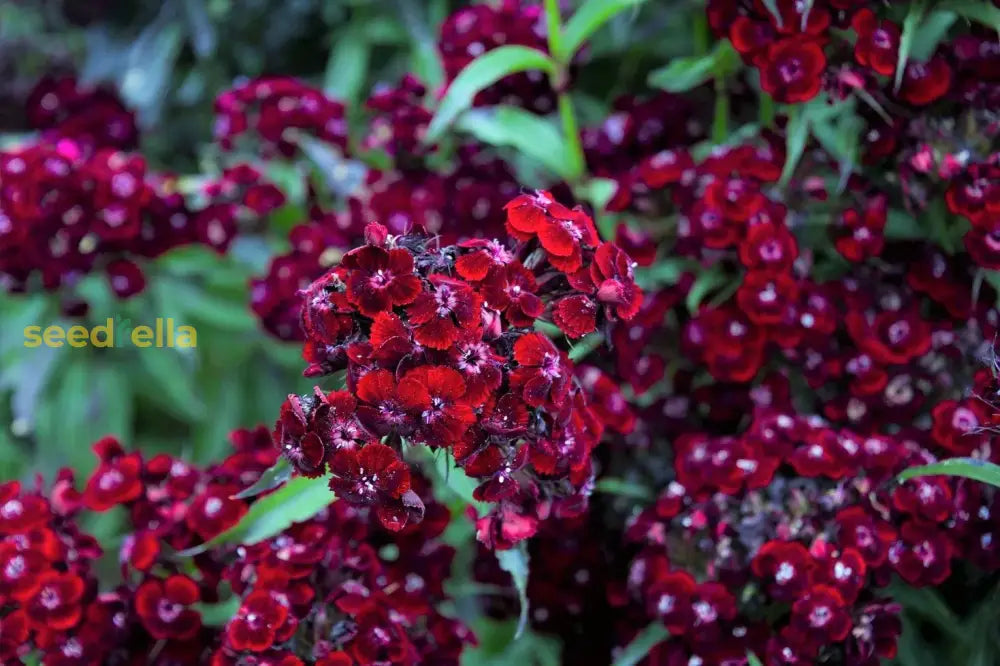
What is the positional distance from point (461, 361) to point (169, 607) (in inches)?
25.2

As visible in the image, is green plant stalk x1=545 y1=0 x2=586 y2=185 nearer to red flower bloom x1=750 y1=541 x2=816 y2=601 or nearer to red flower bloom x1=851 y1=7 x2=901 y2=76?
red flower bloom x1=851 y1=7 x2=901 y2=76

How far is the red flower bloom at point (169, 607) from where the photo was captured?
1.36 metres

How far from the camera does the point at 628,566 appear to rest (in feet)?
5.50

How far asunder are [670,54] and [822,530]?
1.45 m

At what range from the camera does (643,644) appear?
142 centimetres

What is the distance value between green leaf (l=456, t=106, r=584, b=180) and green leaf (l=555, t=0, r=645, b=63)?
0.47ft

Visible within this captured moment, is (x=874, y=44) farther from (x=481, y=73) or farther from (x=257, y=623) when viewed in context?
(x=257, y=623)

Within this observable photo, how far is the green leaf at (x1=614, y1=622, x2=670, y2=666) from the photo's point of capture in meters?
1.42

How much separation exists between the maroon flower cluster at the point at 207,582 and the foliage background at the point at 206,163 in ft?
1.33

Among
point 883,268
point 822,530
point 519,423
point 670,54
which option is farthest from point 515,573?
point 670,54

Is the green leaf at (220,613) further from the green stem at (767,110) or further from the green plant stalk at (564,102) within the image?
the green stem at (767,110)

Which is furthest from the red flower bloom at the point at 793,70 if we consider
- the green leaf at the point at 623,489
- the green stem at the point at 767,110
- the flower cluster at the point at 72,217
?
the flower cluster at the point at 72,217

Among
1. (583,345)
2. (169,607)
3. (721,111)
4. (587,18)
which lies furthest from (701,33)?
(169,607)

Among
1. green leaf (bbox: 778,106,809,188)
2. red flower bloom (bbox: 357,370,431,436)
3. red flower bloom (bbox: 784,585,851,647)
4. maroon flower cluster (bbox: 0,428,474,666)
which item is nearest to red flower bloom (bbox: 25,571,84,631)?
maroon flower cluster (bbox: 0,428,474,666)
